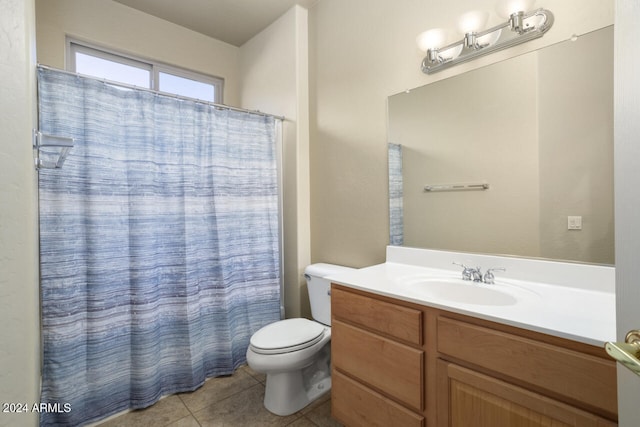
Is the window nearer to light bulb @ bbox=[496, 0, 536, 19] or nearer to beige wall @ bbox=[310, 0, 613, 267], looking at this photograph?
beige wall @ bbox=[310, 0, 613, 267]

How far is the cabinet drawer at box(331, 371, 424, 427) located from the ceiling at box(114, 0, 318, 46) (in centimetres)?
258

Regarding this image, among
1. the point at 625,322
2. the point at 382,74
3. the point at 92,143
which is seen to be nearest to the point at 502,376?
the point at 625,322

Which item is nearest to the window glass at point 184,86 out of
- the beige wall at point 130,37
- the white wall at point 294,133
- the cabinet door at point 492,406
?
the beige wall at point 130,37

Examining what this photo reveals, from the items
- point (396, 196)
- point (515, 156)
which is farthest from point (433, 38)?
point (396, 196)

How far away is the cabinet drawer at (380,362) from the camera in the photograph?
1141mm

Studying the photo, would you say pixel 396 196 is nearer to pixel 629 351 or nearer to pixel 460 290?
pixel 460 290

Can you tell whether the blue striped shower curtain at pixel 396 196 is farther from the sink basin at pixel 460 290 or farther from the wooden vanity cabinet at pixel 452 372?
Answer: the wooden vanity cabinet at pixel 452 372

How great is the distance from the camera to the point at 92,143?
1591mm

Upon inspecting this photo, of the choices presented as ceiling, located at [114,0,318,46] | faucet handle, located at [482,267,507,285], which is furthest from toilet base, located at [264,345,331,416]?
ceiling, located at [114,0,318,46]

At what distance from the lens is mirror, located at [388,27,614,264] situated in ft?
3.84

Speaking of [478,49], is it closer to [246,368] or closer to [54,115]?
[54,115]

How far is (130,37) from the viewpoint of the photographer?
2348 millimetres

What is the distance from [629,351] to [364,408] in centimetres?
117

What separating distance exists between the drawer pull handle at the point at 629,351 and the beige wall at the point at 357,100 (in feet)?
4.57
